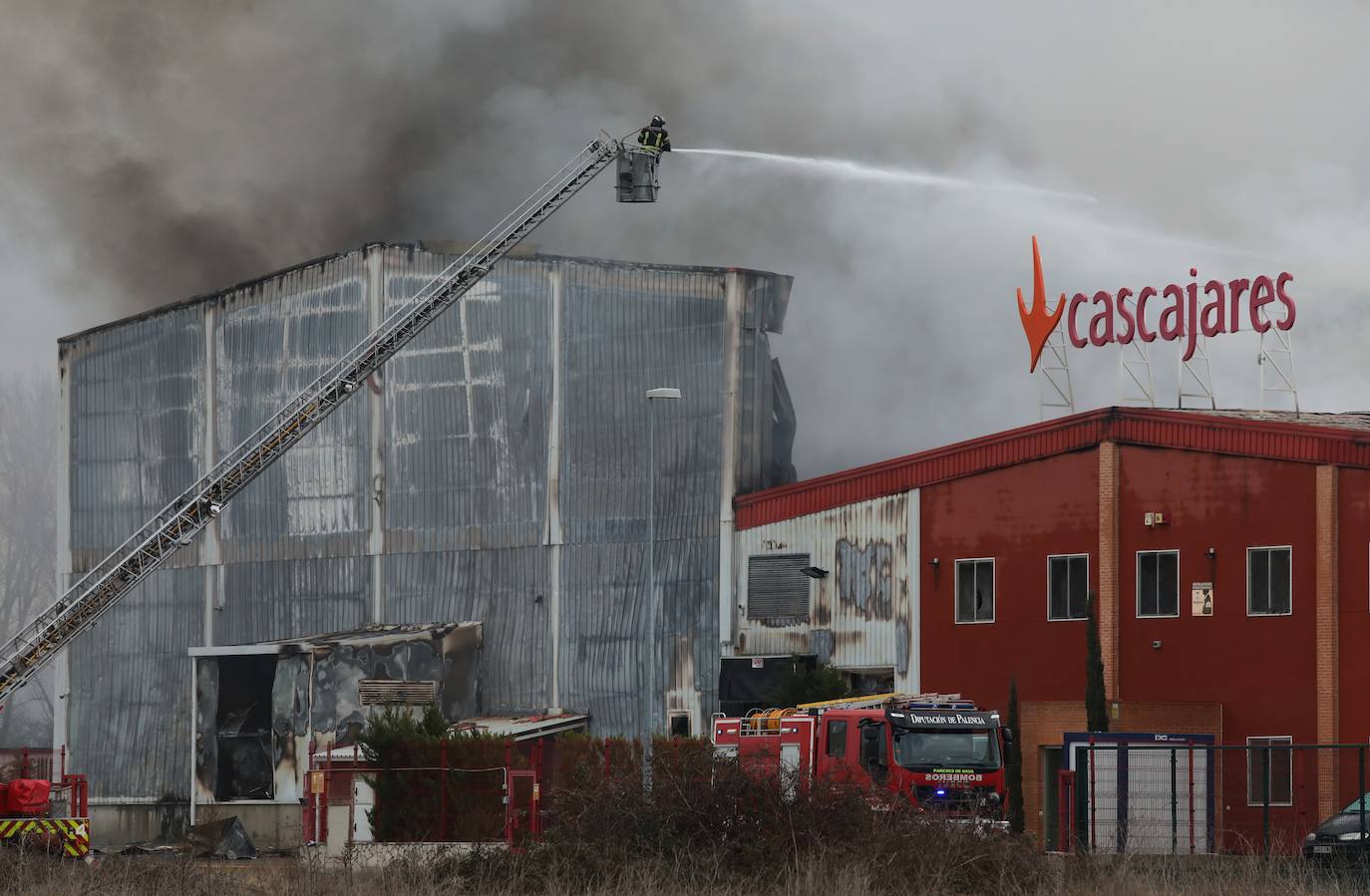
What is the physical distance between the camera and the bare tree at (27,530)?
324ft

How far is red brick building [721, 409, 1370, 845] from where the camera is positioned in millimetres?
33844

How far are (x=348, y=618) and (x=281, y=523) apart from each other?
11.2ft

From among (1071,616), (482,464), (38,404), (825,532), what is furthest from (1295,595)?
(38,404)

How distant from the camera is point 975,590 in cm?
3875

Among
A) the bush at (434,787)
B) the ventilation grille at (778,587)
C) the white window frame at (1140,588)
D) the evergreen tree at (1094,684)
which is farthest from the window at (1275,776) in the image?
the bush at (434,787)

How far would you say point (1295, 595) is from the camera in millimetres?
34438

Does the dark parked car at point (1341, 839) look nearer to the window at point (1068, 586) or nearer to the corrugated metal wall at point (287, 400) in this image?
the window at point (1068, 586)

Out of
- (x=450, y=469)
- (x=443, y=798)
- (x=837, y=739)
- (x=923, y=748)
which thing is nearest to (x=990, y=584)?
(x=837, y=739)

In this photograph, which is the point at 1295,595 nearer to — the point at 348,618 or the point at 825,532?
the point at 825,532

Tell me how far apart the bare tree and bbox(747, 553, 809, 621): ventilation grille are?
62.6m

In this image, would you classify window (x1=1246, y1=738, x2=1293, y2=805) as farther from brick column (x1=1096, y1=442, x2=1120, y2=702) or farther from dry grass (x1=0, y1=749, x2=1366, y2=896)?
dry grass (x1=0, y1=749, x2=1366, y2=896)

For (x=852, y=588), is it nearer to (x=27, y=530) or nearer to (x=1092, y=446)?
(x=1092, y=446)

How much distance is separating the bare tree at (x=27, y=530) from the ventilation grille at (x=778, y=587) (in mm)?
62571

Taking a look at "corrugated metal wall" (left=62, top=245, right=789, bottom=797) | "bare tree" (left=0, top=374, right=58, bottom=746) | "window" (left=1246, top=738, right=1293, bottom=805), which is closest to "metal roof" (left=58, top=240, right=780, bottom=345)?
"corrugated metal wall" (left=62, top=245, right=789, bottom=797)
